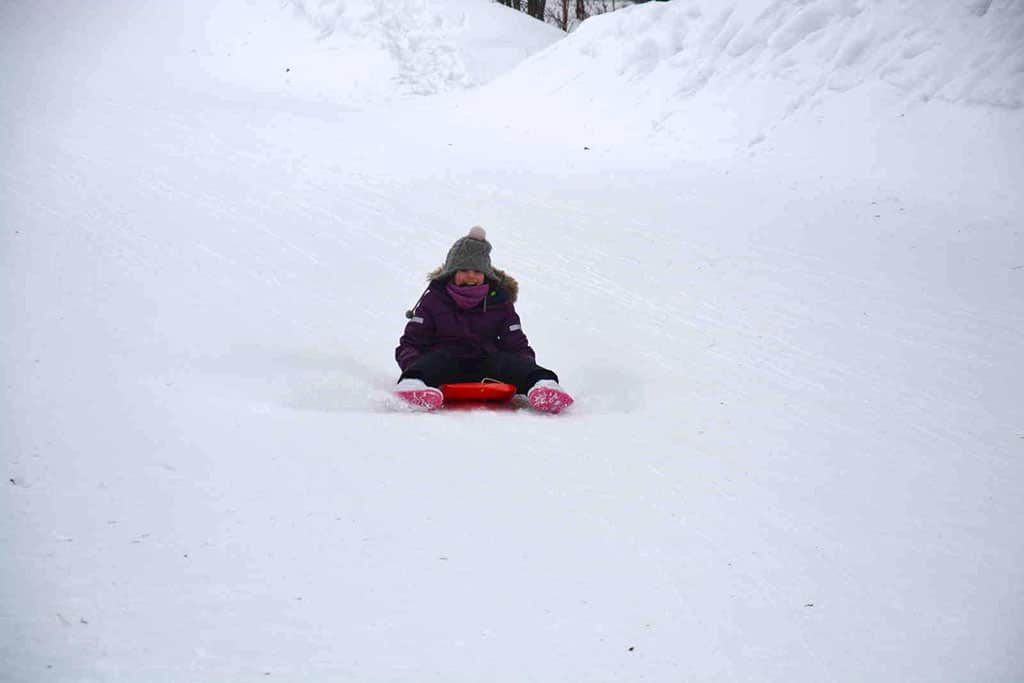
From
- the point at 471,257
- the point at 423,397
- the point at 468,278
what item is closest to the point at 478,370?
the point at 468,278

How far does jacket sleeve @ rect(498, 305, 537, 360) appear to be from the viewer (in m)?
5.45

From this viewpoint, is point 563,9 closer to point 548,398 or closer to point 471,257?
point 471,257

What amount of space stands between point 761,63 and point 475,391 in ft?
24.3

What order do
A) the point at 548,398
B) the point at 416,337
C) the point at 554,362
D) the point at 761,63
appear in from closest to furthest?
the point at 548,398 → the point at 416,337 → the point at 554,362 → the point at 761,63

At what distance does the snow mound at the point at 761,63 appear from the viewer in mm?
9609

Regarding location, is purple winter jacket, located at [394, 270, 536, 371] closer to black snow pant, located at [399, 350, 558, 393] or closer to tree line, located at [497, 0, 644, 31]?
black snow pant, located at [399, 350, 558, 393]

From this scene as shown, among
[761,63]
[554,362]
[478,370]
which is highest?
[761,63]

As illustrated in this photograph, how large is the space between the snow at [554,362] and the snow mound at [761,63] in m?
0.05

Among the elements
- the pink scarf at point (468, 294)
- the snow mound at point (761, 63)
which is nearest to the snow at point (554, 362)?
the snow mound at point (761, 63)

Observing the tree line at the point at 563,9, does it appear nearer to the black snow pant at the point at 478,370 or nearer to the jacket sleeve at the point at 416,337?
Result: the jacket sleeve at the point at 416,337

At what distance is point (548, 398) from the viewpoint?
482 cm

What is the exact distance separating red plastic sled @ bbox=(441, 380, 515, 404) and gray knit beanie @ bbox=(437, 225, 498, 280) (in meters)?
0.71

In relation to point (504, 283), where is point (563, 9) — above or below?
above

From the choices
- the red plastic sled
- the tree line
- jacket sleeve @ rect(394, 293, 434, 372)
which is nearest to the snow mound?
jacket sleeve @ rect(394, 293, 434, 372)
